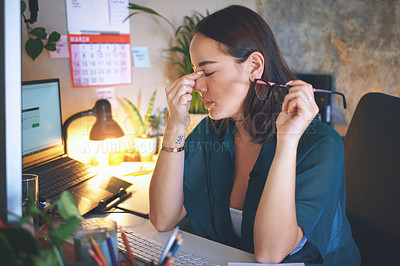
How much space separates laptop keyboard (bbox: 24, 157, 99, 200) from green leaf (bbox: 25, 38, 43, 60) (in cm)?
44

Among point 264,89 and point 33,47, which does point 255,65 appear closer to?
point 264,89

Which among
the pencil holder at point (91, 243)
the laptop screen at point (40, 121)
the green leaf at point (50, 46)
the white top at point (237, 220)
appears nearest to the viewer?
the pencil holder at point (91, 243)

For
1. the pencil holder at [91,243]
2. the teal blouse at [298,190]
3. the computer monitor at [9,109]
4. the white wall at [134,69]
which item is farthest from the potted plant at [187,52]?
the computer monitor at [9,109]

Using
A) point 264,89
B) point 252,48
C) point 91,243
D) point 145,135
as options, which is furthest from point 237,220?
point 145,135

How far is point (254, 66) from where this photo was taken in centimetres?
122

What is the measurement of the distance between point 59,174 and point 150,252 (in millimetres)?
670

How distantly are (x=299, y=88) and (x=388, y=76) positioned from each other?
6.95 feet

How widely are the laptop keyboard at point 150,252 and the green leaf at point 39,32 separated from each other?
0.92 meters

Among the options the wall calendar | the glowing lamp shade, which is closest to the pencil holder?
the glowing lamp shade

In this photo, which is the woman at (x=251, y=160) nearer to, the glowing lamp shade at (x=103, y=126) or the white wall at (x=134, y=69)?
the glowing lamp shade at (x=103, y=126)

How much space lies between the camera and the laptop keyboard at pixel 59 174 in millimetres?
1346

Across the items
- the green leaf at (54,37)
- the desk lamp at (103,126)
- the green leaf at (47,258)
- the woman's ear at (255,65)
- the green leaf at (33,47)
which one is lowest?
the green leaf at (47,258)

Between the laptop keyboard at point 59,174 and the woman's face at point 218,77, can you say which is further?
the laptop keyboard at point 59,174

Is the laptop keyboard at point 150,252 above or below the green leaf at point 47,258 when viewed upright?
below
